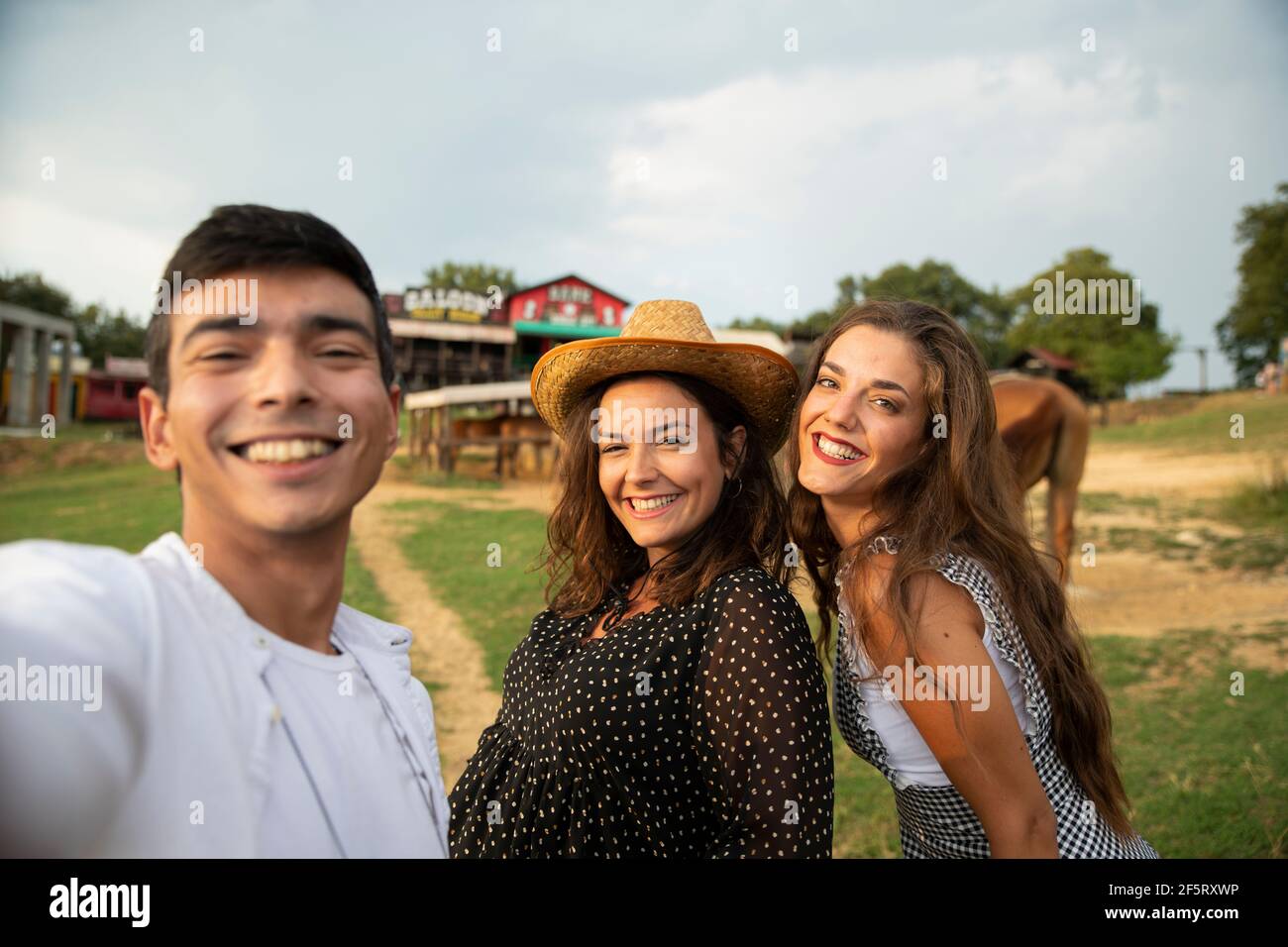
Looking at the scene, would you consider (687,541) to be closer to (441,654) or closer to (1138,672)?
(441,654)

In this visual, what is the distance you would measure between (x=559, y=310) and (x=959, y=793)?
29764 millimetres

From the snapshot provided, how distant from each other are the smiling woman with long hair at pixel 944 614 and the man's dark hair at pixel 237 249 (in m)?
1.29

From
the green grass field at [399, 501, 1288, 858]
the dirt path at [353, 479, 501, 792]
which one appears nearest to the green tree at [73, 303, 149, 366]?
the dirt path at [353, 479, 501, 792]

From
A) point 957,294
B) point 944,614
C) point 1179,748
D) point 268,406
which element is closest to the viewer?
point 268,406

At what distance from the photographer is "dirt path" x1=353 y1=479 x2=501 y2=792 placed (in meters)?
5.09

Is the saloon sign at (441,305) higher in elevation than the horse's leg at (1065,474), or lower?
higher

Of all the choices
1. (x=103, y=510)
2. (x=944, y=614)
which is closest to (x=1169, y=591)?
(x=944, y=614)

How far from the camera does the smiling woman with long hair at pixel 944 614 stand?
5.56 feet

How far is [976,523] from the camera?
1.97 metres

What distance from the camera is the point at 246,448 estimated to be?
95 cm

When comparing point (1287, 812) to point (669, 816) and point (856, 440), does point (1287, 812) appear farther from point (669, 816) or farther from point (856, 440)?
point (669, 816)

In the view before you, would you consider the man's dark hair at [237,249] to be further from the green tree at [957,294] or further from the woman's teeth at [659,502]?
the green tree at [957,294]

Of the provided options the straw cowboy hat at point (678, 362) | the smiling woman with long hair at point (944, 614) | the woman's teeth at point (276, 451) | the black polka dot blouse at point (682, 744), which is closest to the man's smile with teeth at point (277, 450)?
the woman's teeth at point (276, 451)

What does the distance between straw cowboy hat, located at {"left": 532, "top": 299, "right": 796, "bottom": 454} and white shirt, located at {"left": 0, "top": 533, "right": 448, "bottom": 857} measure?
3.67 ft
